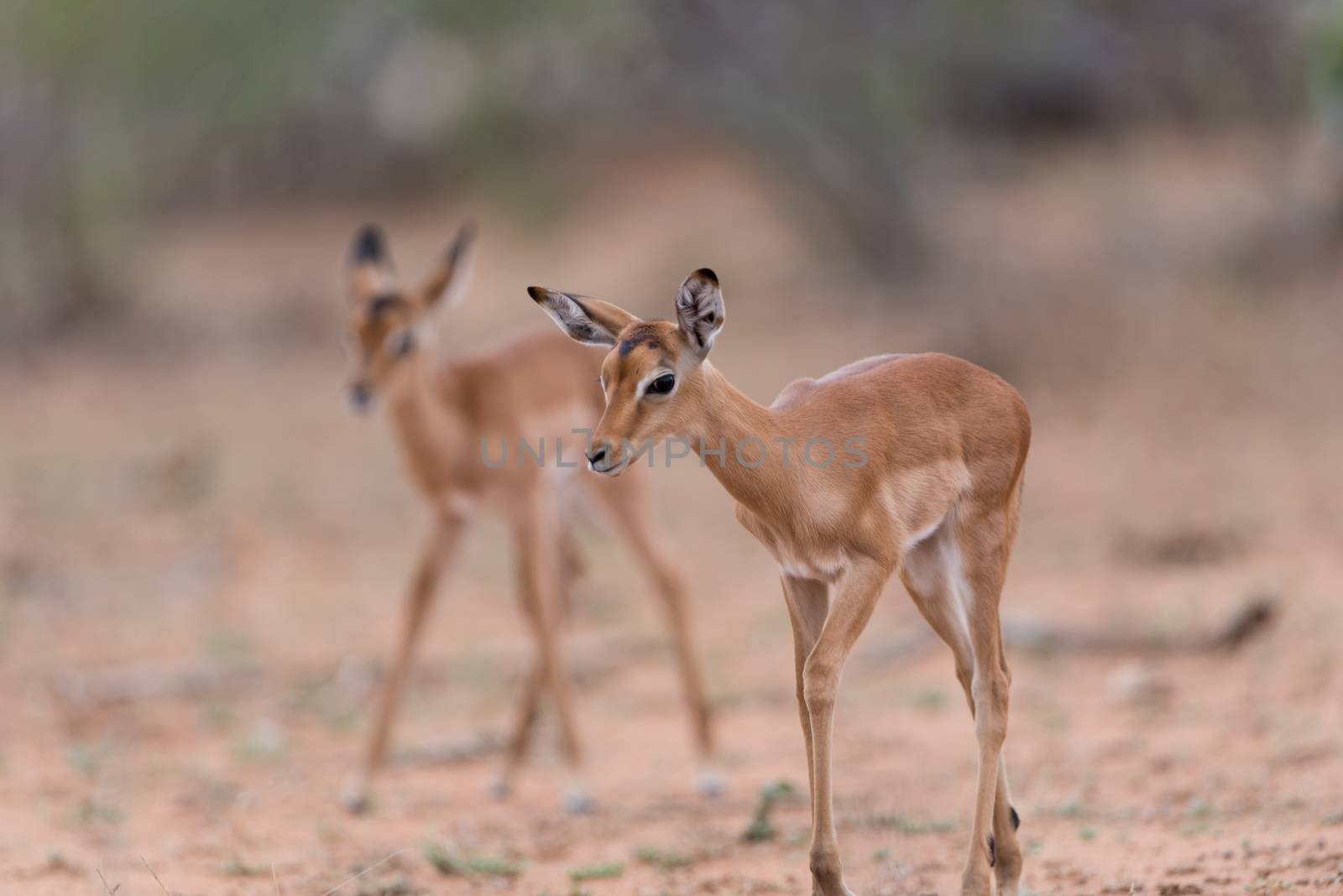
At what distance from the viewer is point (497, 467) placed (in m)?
7.60

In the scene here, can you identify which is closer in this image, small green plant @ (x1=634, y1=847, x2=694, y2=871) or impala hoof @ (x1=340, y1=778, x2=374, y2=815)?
small green plant @ (x1=634, y1=847, x2=694, y2=871)

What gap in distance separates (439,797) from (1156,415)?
843 cm

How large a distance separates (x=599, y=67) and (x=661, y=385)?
20273 millimetres

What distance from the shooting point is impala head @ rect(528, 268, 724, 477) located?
423 centimetres

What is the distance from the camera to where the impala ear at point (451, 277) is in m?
7.72

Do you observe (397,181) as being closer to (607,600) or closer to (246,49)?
(246,49)

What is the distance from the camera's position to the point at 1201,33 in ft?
58.8

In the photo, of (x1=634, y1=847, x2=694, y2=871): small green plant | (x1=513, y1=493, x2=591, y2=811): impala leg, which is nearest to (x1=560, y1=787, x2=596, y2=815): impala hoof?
(x1=513, y1=493, x2=591, y2=811): impala leg

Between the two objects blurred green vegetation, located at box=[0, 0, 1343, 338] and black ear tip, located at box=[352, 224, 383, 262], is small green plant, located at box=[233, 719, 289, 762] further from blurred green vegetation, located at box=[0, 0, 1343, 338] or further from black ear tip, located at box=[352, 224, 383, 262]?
blurred green vegetation, located at box=[0, 0, 1343, 338]

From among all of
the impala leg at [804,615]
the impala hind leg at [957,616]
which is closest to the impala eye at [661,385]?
the impala leg at [804,615]

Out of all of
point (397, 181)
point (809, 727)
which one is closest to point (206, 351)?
point (397, 181)

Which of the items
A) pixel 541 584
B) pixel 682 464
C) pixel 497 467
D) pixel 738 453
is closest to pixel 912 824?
pixel 738 453

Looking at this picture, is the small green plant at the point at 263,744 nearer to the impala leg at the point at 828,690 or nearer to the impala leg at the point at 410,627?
the impala leg at the point at 410,627

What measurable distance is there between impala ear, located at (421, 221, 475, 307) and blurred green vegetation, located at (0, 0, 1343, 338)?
9652mm
